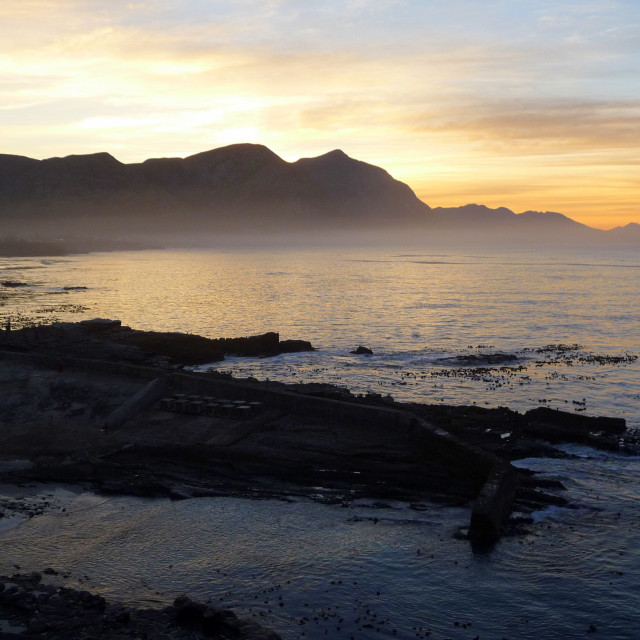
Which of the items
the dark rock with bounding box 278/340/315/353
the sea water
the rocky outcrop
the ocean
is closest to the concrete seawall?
the ocean

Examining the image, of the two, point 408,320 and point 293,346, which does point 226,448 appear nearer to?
point 293,346

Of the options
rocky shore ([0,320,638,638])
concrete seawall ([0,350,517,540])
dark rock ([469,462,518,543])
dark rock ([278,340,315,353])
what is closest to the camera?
rocky shore ([0,320,638,638])

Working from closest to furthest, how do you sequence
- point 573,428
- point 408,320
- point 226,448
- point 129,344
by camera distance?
point 226,448
point 573,428
point 129,344
point 408,320

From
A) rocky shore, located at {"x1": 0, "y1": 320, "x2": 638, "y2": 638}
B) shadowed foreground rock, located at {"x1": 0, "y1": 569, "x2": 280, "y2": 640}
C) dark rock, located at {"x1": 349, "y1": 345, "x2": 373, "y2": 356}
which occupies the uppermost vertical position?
dark rock, located at {"x1": 349, "y1": 345, "x2": 373, "y2": 356}

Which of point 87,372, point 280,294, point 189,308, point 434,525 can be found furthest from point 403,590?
point 280,294

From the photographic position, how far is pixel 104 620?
59.7ft

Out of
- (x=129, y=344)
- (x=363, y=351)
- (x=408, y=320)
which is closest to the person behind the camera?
(x=129, y=344)

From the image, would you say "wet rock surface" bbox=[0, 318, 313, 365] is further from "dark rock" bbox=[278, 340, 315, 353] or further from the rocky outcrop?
the rocky outcrop

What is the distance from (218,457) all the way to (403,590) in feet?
40.3

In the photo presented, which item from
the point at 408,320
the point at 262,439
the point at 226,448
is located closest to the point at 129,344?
the point at 262,439

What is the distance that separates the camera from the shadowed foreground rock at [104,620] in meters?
17.7

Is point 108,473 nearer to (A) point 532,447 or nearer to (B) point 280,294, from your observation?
(A) point 532,447

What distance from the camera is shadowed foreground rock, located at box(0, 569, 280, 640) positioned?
58.1ft

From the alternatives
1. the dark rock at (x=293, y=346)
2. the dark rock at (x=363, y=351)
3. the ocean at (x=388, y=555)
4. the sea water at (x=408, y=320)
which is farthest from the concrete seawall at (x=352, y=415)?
the dark rock at (x=363, y=351)
